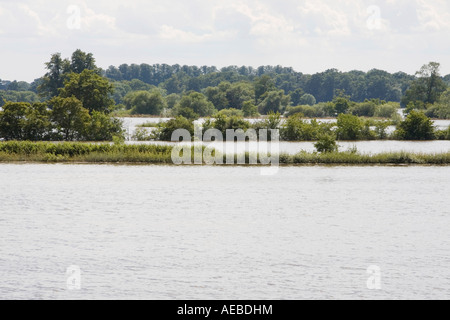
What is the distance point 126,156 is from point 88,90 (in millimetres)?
18149

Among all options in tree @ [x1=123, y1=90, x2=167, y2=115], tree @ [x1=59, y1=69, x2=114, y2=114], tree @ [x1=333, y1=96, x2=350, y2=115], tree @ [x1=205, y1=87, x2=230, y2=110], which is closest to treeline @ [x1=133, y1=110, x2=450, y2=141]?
tree @ [x1=59, y1=69, x2=114, y2=114]

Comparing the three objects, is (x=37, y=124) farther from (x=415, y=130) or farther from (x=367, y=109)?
(x=367, y=109)

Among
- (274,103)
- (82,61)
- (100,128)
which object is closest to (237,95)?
(274,103)

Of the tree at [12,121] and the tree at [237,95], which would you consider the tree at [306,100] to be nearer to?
the tree at [237,95]

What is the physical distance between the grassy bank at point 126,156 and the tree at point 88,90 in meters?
15.5

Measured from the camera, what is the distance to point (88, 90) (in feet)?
212

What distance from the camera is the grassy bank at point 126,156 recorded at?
158ft

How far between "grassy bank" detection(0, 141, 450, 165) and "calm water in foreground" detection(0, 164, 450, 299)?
466 cm

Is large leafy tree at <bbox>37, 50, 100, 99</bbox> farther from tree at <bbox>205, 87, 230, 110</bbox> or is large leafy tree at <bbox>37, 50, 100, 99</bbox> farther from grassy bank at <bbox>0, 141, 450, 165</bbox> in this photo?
grassy bank at <bbox>0, 141, 450, 165</bbox>

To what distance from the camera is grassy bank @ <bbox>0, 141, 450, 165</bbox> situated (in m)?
48.2

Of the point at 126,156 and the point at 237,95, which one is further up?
the point at 237,95

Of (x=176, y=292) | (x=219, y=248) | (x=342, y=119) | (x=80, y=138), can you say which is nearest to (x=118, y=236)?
(x=219, y=248)
